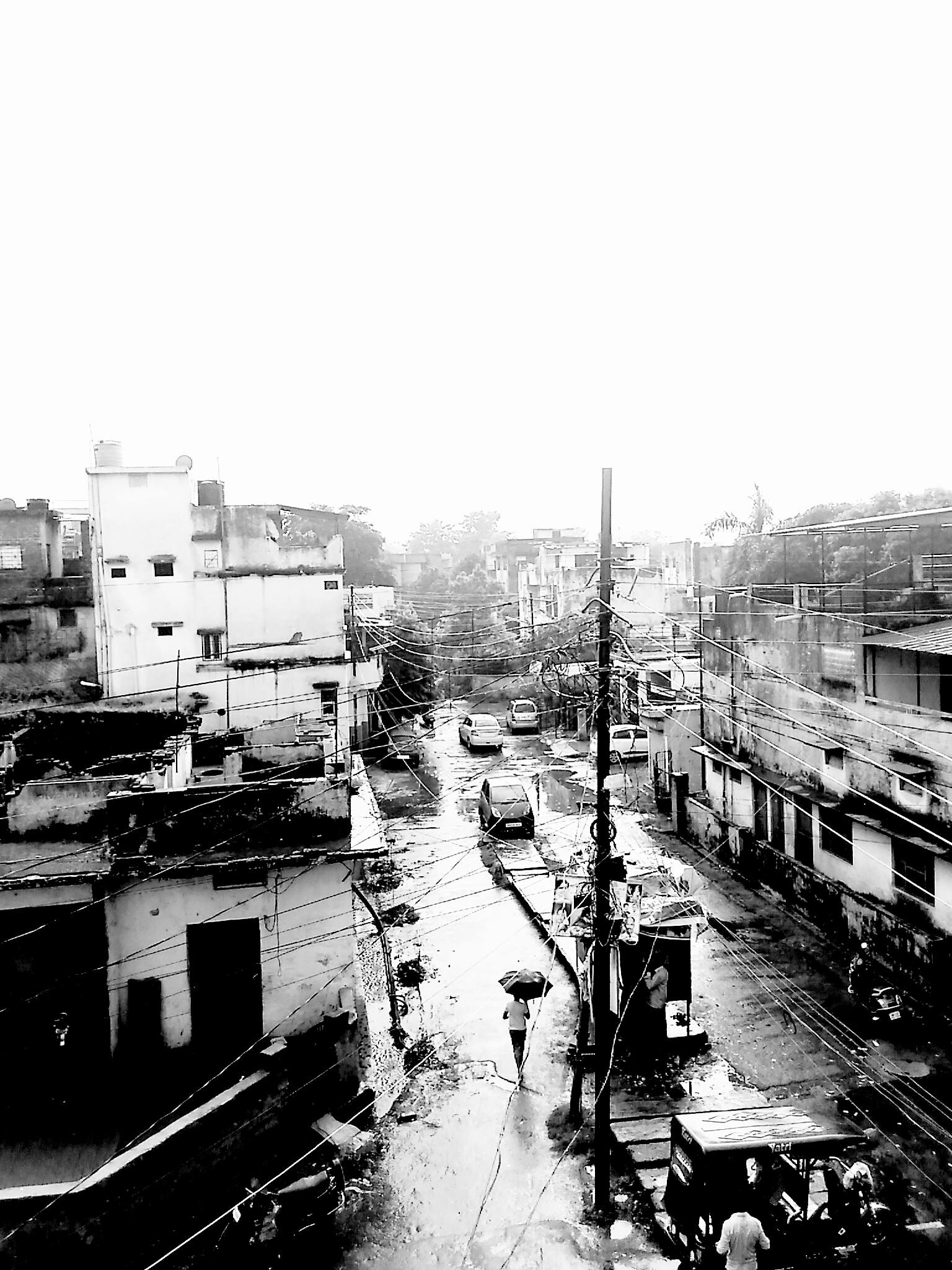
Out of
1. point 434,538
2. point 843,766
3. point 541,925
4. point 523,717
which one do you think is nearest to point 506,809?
point 541,925

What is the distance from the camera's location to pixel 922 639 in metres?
16.3

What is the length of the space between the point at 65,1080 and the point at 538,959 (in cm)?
820

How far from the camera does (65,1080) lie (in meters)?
13.2

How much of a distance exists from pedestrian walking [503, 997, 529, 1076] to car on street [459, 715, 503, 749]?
25.2m

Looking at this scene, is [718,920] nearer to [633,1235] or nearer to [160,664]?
[633,1235]

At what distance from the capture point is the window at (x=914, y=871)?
1598 centimetres

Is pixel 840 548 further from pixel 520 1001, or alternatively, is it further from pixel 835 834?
pixel 520 1001

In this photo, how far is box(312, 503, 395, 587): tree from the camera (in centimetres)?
5534

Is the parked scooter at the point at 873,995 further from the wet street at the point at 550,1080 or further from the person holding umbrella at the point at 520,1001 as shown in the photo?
the person holding umbrella at the point at 520,1001

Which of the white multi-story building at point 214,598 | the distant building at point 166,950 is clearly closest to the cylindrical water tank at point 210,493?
the white multi-story building at point 214,598

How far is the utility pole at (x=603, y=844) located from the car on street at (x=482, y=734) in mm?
28066

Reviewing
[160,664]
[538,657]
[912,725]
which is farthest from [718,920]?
[538,657]

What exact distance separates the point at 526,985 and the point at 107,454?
20.0 metres

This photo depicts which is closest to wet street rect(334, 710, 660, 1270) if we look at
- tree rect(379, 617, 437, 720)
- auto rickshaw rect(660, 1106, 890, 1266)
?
auto rickshaw rect(660, 1106, 890, 1266)
